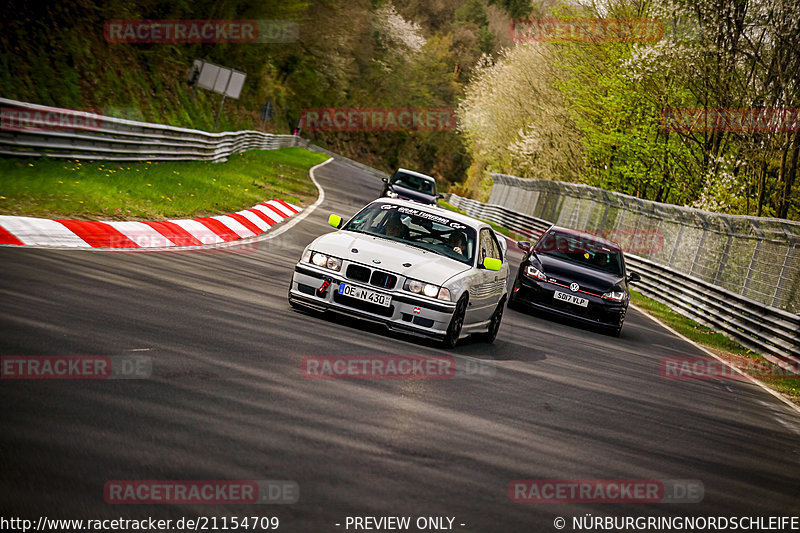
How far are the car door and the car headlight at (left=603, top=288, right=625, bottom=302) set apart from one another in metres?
4.15

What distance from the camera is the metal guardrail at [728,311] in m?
16.5

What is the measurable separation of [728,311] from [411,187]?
14.1 metres

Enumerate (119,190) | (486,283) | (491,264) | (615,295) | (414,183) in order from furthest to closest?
(414,183) < (119,190) < (615,295) < (486,283) < (491,264)

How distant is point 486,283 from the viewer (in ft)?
36.8

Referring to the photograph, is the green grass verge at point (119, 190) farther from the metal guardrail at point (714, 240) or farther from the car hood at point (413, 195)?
the metal guardrail at point (714, 240)

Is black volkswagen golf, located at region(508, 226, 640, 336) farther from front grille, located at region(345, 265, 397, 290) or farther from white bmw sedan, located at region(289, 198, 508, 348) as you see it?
front grille, located at region(345, 265, 397, 290)

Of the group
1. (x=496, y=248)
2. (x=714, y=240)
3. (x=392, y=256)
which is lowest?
(x=392, y=256)

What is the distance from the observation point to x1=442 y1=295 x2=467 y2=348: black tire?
10094 mm

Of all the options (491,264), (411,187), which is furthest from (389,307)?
(411,187)

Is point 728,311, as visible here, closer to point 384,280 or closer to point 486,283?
point 486,283

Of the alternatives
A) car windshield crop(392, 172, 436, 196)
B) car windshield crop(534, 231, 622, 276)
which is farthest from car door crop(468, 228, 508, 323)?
car windshield crop(392, 172, 436, 196)

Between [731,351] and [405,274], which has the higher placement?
[405,274]

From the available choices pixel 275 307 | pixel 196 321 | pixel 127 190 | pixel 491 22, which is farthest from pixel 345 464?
pixel 491 22

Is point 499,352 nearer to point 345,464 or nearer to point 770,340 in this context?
point 345,464
